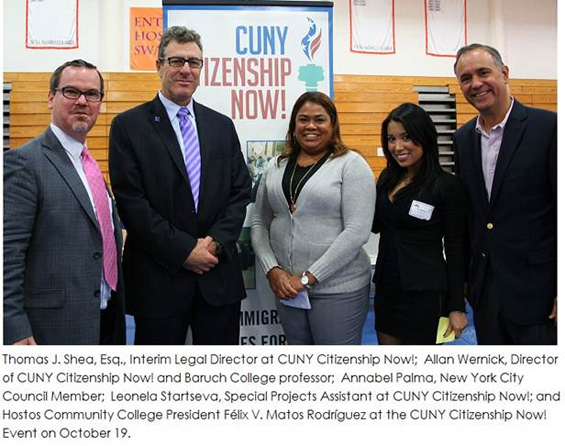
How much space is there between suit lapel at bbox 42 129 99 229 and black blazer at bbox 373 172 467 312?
100cm

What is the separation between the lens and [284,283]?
1523 millimetres

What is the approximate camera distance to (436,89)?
4727 mm

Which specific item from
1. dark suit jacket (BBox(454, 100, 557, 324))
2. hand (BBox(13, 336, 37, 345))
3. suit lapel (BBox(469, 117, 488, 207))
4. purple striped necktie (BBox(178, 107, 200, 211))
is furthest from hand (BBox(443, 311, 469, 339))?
hand (BBox(13, 336, 37, 345))

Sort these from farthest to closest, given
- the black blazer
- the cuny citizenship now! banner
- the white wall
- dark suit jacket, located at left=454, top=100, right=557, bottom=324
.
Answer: the white wall → the cuny citizenship now! banner → the black blazer → dark suit jacket, located at left=454, top=100, right=557, bottom=324

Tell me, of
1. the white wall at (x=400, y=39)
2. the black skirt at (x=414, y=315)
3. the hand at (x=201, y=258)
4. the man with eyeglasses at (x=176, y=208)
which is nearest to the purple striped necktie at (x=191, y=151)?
the man with eyeglasses at (x=176, y=208)

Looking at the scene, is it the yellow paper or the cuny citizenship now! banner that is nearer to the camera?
the yellow paper

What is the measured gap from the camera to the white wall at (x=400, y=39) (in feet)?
14.0

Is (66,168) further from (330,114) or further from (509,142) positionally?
(509,142)

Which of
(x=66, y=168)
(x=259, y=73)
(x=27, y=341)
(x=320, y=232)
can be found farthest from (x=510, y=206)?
(x=27, y=341)

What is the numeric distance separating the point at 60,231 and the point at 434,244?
1199 millimetres

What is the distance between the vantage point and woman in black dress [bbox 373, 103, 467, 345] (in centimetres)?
146

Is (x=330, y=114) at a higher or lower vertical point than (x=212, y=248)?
higher

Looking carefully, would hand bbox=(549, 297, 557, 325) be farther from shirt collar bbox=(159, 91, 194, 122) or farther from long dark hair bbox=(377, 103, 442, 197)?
shirt collar bbox=(159, 91, 194, 122)
